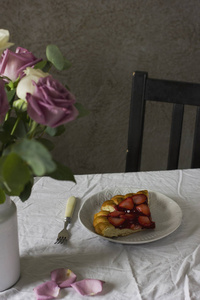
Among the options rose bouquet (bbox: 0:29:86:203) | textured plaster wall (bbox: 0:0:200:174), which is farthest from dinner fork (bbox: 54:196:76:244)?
textured plaster wall (bbox: 0:0:200:174)

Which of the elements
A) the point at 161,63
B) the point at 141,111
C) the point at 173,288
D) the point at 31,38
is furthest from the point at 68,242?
the point at 161,63

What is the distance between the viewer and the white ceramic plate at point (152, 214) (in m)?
0.85

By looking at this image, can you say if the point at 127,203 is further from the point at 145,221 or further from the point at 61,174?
the point at 61,174

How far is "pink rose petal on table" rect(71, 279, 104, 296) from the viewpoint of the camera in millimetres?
702

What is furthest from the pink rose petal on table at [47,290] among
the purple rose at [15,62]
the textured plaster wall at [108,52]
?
the textured plaster wall at [108,52]

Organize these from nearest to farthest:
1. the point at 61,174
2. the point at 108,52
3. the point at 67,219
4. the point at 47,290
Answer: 1. the point at 61,174
2. the point at 47,290
3. the point at 67,219
4. the point at 108,52

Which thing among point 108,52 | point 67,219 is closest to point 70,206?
point 67,219

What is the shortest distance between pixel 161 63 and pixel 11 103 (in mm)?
1669

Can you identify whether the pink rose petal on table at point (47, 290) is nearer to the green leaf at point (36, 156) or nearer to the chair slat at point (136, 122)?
the green leaf at point (36, 156)

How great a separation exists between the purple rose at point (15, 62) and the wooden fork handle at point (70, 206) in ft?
1.28

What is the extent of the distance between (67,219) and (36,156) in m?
0.48

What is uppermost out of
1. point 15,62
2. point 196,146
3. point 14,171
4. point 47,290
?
point 15,62

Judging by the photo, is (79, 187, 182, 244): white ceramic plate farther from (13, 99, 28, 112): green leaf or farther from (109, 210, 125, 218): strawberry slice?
(13, 99, 28, 112): green leaf

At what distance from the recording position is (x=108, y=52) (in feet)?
6.91
